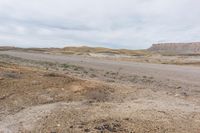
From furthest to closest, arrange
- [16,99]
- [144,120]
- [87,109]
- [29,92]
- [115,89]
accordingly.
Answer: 1. [115,89]
2. [29,92]
3. [16,99]
4. [87,109]
5. [144,120]

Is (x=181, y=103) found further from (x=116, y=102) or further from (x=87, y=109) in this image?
(x=87, y=109)

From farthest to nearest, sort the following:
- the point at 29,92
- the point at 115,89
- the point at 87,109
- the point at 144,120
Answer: the point at 115,89
the point at 29,92
the point at 87,109
the point at 144,120

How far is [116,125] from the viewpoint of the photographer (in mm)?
8016

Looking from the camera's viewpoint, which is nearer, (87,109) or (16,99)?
(87,109)

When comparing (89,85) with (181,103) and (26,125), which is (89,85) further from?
(26,125)

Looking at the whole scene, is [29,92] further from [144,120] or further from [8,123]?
[144,120]

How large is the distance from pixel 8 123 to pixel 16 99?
8.85 feet

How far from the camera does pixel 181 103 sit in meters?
11.6

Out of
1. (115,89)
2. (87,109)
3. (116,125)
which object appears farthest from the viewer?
(115,89)

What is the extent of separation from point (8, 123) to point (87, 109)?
2549mm

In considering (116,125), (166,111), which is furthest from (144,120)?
(166,111)


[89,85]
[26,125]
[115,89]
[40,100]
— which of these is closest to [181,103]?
[115,89]

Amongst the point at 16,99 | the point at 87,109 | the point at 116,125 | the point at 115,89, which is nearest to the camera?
the point at 116,125

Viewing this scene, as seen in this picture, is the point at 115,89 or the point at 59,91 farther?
the point at 115,89
